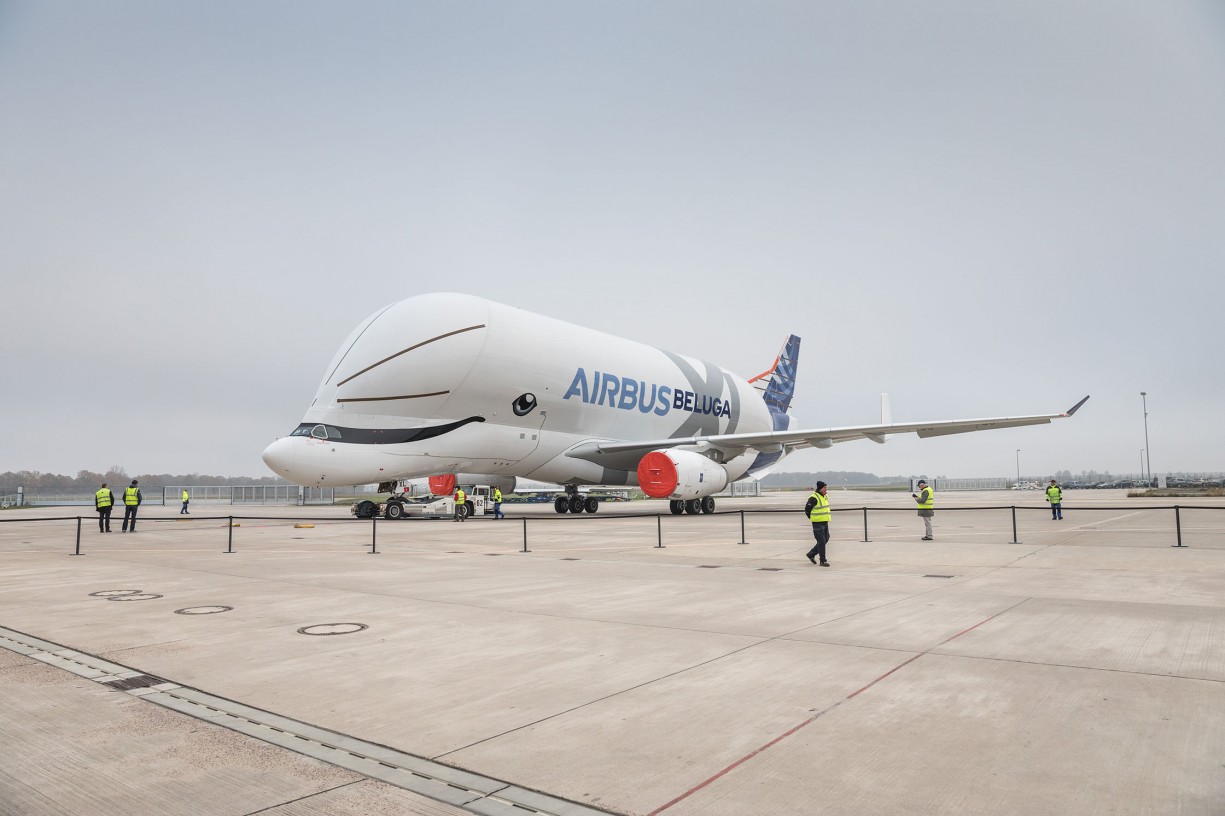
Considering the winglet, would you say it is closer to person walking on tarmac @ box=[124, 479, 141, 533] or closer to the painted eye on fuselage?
the painted eye on fuselage

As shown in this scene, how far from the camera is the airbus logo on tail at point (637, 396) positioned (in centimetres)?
3059

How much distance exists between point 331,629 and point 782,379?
40.6m

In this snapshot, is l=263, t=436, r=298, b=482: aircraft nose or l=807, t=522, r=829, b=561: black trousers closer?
l=807, t=522, r=829, b=561: black trousers

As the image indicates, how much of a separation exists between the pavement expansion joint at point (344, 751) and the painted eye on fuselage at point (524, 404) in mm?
22246

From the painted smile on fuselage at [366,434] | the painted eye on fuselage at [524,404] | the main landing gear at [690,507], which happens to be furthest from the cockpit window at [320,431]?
the main landing gear at [690,507]

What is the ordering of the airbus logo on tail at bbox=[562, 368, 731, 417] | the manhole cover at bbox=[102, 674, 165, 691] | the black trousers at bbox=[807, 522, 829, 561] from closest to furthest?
1. the manhole cover at bbox=[102, 674, 165, 691]
2. the black trousers at bbox=[807, 522, 829, 561]
3. the airbus logo on tail at bbox=[562, 368, 731, 417]

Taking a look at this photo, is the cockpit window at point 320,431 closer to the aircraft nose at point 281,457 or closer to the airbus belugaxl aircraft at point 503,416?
the airbus belugaxl aircraft at point 503,416

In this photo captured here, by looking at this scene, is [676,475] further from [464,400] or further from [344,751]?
[344,751]

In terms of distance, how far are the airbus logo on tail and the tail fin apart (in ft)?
22.0

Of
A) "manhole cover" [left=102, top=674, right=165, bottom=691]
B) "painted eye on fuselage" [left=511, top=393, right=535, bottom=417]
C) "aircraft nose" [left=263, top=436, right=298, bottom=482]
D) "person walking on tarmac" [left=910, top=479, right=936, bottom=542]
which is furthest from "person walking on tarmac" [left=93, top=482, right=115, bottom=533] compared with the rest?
"person walking on tarmac" [left=910, top=479, right=936, bottom=542]

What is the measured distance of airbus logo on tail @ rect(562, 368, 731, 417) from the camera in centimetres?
3059

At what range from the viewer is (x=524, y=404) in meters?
28.6

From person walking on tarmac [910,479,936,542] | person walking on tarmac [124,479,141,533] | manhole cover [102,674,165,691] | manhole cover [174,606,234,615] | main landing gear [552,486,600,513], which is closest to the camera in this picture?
manhole cover [102,674,165,691]

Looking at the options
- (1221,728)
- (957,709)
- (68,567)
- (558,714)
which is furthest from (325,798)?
(68,567)
